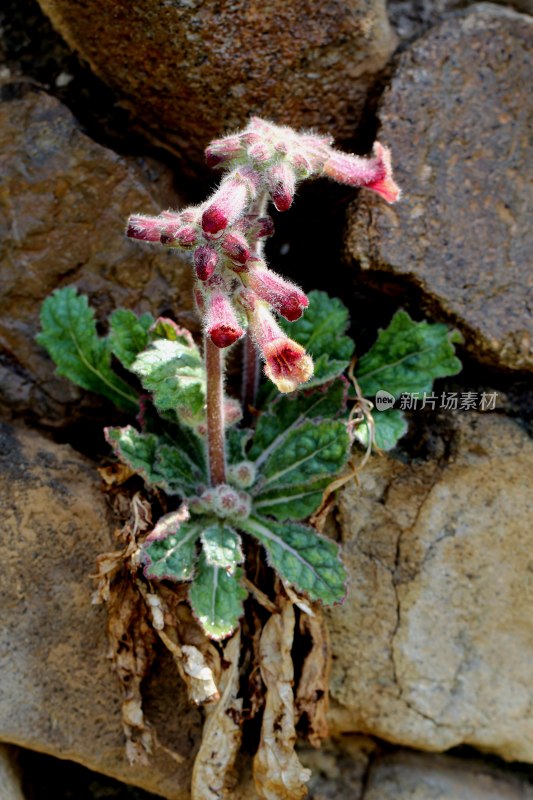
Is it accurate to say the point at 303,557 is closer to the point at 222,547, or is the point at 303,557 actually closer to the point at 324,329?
the point at 222,547

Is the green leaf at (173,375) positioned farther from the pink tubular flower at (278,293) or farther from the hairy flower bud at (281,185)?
the hairy flower bud at (281,185)

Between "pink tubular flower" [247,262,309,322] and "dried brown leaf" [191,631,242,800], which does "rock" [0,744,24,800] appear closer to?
"dried brown leaf" [191,631,242,800]

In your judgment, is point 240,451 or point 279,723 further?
point 240,451

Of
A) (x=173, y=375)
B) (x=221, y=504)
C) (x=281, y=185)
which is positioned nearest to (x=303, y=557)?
(x=221, y=504)

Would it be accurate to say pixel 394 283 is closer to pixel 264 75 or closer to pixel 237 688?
pixel 264 75

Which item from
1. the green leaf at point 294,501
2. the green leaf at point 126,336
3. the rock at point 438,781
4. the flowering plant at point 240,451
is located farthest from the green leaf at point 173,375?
the rock at point 438,781
